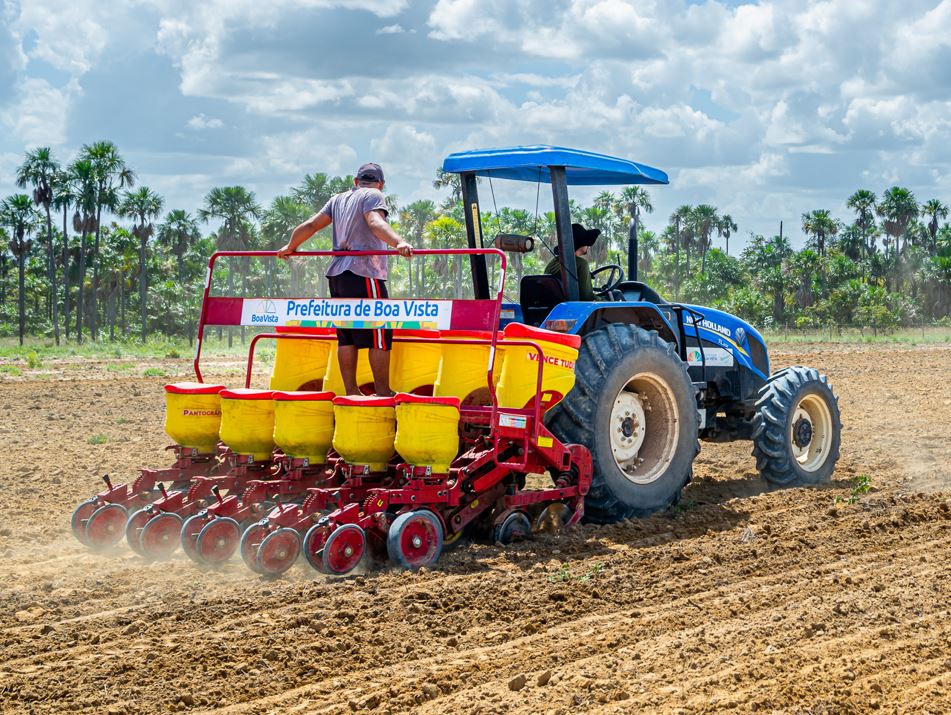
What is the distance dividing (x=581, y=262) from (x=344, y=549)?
306 centimetres

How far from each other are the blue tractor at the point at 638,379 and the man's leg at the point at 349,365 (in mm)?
1327

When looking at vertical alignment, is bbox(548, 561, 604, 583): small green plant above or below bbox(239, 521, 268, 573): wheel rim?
below

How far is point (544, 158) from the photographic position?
24.7 feet

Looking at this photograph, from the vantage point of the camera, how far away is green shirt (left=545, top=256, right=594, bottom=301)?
7.95 m

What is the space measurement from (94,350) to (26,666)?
4028 centimetres

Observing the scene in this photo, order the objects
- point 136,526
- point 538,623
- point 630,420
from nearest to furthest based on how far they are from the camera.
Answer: point 538,623 → point 136,526 → point 630,420

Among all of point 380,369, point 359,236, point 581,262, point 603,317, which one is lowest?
point 380,369

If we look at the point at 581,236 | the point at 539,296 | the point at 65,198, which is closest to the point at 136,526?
the point at 539,296

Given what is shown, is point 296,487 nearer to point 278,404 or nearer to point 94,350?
point 278,404

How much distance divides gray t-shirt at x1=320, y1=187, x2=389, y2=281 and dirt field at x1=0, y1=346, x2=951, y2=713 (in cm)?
190

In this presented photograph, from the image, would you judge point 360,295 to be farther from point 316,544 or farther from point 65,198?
point 65,198

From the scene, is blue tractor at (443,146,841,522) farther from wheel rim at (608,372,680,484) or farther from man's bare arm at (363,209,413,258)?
man's bare arm at (363,209,413,258)

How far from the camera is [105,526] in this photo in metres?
6.79

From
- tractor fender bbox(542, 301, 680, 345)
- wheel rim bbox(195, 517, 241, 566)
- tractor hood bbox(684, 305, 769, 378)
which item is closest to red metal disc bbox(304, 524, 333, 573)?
wheel rim bbox(195, 517, 241, 566)
